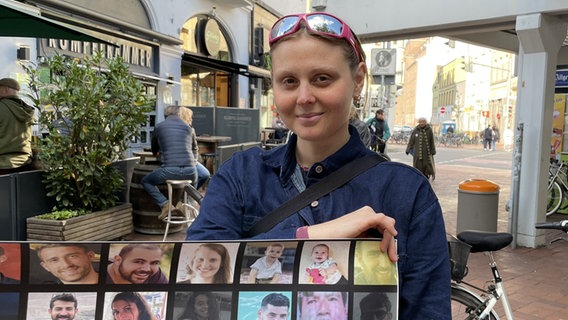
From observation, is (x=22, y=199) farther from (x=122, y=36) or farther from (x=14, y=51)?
(x=122, y=36)

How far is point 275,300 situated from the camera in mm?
966

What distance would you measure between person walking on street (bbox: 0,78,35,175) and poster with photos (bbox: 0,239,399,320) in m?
5.45

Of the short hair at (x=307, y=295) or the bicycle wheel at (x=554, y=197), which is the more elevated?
the short hair at (x=307, y=295)

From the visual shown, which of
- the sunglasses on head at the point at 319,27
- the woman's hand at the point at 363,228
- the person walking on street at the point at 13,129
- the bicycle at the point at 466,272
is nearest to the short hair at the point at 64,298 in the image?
the woman's hand at the point at 363,228

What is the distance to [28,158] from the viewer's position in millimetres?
6012

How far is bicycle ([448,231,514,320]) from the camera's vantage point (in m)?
2.88

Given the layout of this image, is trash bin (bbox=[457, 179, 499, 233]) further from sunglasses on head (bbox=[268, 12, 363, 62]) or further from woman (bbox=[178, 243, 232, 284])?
woman (bbox=[178, 243, 232, 284])

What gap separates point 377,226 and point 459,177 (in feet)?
51.3

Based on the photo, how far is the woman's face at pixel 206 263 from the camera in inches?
38.2

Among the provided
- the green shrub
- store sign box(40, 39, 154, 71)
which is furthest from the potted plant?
store sign box(40, 39, 154, 71)

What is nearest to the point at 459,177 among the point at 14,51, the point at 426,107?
the point at 14,51

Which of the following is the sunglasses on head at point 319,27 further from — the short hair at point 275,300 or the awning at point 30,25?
the awning at point 30,25

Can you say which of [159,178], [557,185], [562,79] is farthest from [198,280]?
[562,79]

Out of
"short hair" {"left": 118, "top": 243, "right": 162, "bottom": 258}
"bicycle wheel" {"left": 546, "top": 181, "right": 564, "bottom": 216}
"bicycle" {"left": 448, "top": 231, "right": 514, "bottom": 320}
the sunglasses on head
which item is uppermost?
the sunglasses on head
